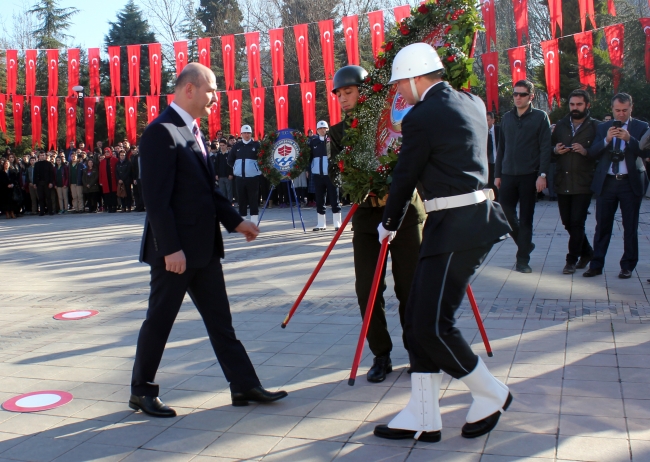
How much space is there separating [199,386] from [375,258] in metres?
1.50

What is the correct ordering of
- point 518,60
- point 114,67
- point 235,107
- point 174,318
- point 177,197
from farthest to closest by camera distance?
point 114,67 → point 235,107 → point 518,60 → point 174,318 → point 177,197

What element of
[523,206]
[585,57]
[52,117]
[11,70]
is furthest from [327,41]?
[523,206]

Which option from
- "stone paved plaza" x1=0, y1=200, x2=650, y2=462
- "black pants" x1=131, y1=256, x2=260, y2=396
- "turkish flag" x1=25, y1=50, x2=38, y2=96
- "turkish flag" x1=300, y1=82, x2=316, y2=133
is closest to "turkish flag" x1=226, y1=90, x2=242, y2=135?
"turkish flag" x1=300, y1=82, x2=316, y2=133

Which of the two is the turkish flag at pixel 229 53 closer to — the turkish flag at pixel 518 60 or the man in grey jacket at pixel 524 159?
the turkish flag at pixel 518 60

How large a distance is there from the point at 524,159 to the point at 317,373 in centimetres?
458

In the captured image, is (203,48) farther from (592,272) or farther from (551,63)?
(592,272)

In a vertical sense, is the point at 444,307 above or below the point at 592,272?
above

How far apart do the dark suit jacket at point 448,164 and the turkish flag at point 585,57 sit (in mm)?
15586

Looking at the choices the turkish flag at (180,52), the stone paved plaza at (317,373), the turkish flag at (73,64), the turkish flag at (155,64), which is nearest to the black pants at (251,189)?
the stone paved plaza at (317,373)

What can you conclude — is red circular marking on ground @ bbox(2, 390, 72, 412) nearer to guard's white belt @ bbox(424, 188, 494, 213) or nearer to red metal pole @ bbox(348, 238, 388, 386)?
red metal pole @ bbox(348, 238, 388, 386)

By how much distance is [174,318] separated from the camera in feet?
13.8

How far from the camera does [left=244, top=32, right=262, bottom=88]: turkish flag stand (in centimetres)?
2130

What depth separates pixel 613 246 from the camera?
9758mm

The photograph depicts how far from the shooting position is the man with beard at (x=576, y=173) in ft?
26.5
